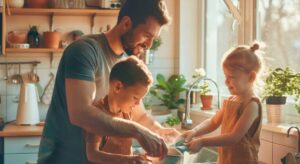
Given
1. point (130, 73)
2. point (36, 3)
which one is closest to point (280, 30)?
point (130, 73)

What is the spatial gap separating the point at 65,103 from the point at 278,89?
113cm

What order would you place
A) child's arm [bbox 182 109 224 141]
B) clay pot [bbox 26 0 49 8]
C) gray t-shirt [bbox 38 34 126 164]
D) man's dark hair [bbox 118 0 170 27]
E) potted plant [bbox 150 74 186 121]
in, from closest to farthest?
1. gray t-shirt [bbox 38 34 126 164]
2. man's dark hair [bbox 118 0 170 27]
3. child's arm [bbox 182 109 224 141]
4. clay pot [bbox 26 0 49 8]
5. potted plant [bbox 150 74 186 121]

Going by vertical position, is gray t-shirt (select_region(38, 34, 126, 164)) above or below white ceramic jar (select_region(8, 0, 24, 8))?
below

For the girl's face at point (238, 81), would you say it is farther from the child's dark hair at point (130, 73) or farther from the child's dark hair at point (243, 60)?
the child's dark hair at point (130, 73)

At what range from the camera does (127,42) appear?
162cm

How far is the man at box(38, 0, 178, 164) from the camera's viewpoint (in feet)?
4.42

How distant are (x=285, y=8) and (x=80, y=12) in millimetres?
1478

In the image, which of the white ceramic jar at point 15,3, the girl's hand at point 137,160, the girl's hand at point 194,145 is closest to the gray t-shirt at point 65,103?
the girl's hand at point 137,160

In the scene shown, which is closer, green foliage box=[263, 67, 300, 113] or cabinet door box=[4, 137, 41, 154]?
green foliage box=[263, 67, 300, 113]

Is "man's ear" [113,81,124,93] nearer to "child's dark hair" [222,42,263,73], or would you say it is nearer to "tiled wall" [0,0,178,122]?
"child's dark hair" [222,42,263,73]

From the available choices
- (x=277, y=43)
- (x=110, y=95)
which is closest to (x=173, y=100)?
→ (x=277, y=43)

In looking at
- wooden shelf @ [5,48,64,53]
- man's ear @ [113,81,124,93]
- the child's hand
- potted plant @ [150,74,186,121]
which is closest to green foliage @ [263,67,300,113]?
the child's hand

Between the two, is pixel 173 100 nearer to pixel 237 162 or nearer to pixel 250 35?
pixel 250 35

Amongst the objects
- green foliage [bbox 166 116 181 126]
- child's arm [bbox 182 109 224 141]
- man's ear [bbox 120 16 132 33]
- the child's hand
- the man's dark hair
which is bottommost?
green foliage [bbox 166 116 181 126]
